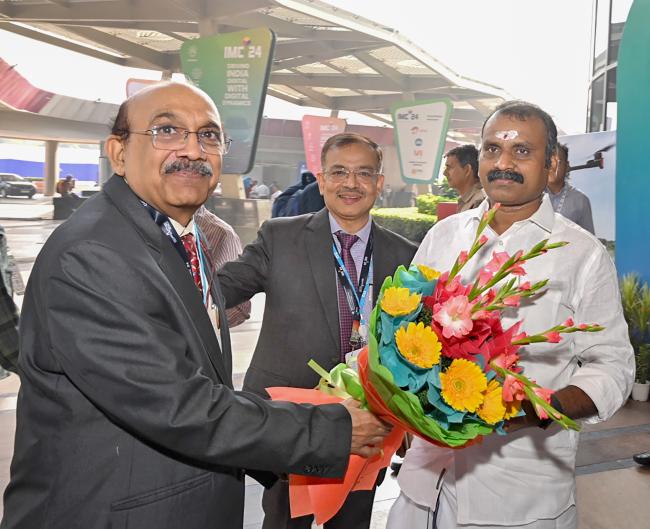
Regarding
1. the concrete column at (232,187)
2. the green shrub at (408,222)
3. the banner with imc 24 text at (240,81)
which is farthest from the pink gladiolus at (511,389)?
the concrete column at (232,187)

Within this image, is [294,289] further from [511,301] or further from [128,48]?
[128,48]

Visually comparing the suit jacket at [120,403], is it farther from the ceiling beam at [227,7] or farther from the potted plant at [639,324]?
the ceiling beam at [227,7]

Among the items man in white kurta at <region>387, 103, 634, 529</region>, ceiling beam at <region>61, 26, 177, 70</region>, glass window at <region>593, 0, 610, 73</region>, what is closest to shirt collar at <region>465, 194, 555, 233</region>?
man in white kurta at <region>387, 103, 634, 529</region>

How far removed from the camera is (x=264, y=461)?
132 centimetres

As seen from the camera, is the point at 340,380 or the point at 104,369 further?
the point at 340,380

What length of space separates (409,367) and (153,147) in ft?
2.62

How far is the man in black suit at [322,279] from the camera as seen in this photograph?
2.37 m

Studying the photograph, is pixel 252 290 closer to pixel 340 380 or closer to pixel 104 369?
pixel 340 380

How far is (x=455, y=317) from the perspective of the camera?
3.89ft

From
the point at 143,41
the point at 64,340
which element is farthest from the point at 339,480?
the point at 143,41

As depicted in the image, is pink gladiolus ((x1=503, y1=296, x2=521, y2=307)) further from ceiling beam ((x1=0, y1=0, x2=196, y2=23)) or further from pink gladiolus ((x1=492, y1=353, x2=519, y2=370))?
ceiling beam ((x1=0, y1=0, x2=196, y2=23))

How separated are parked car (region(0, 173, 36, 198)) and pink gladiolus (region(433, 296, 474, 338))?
1063cm

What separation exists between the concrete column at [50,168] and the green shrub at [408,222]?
241 inches

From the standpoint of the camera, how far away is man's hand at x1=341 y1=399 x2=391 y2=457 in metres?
1.45
